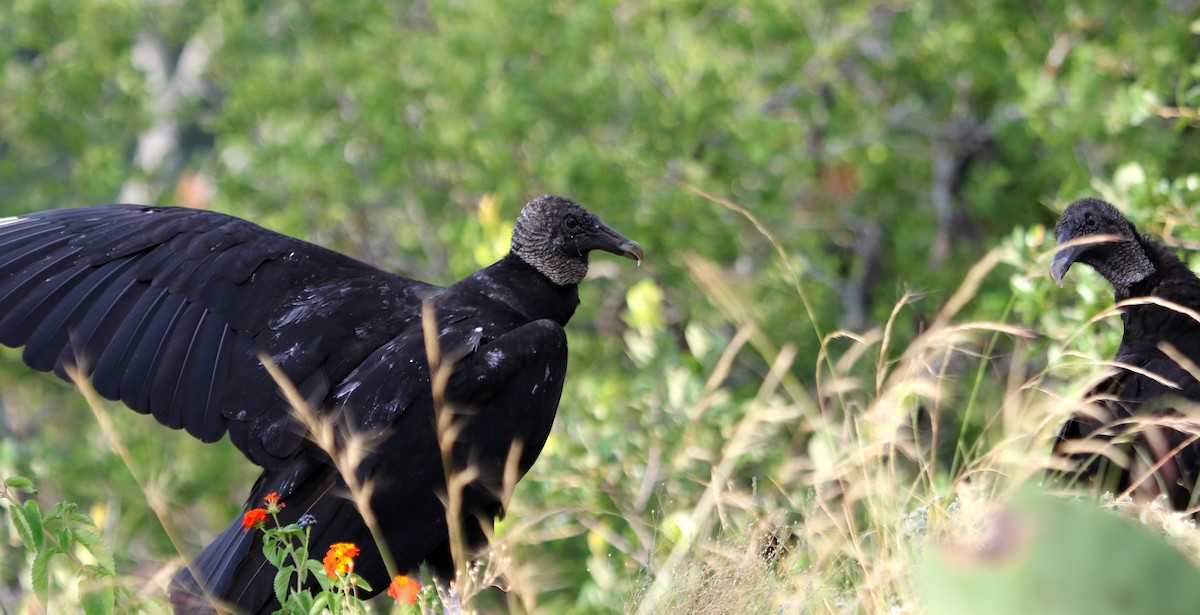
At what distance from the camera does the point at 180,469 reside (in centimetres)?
752

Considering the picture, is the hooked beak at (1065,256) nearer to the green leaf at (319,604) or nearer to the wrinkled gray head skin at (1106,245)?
the wrinkled gray head skin at (1106,245)

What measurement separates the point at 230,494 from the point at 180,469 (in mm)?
423

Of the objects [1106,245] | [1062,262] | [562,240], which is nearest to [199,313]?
[562,240]

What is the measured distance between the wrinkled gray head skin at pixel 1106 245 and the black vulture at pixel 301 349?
105 centimetres

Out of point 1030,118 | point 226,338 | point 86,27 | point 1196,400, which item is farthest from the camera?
point 86,27

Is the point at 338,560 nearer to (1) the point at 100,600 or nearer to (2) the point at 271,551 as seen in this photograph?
(2) the point at 271,551

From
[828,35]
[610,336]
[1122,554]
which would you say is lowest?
[610,336]

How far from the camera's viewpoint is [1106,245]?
117 inches

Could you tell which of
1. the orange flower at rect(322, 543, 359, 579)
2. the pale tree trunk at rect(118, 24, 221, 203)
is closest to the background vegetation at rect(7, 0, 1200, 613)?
the pale tree trunk at rect(118, 24, 221, 203)

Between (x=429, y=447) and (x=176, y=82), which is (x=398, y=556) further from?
(x=176, y=82)

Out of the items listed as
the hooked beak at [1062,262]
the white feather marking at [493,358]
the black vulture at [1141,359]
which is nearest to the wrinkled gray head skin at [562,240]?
the white feather marking at [493,358]

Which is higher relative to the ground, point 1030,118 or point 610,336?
point 1030,118

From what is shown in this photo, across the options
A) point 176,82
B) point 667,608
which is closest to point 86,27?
point 176,82

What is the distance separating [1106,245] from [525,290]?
1.40m
